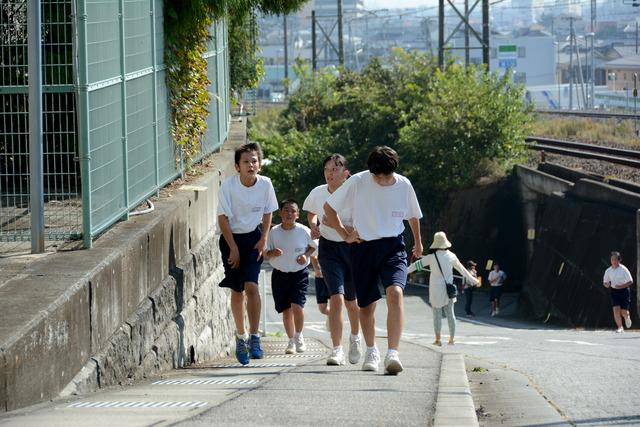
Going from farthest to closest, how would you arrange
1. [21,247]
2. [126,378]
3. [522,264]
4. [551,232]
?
[522,264] → [551,232] → [21,247] → [126,378]

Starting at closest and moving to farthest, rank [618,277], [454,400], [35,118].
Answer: [454,400]
[35,118]
[618,277]

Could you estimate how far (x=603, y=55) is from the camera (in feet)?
460

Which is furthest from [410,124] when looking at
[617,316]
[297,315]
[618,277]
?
[297,315]

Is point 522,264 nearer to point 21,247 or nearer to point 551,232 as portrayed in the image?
point 551,232

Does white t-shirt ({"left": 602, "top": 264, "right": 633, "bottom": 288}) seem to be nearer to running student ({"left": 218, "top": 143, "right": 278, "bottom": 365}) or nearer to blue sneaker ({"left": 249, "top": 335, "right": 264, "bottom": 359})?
blue sneaker ({"left": 249, "top": 335, "right": 264, "bottom": 359})

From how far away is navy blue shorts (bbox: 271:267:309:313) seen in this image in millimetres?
12680

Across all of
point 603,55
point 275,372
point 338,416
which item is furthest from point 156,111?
point 603,55

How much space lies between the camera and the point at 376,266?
32.3 feet

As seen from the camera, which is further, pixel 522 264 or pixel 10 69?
pixel 522 264

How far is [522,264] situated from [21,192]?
28181 mm

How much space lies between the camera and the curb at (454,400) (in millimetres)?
7191

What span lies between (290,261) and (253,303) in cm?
98

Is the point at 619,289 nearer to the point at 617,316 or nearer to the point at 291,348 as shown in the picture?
the point at 617,316

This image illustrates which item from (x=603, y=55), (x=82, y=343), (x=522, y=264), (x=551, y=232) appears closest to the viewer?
(x=82, y=343)
